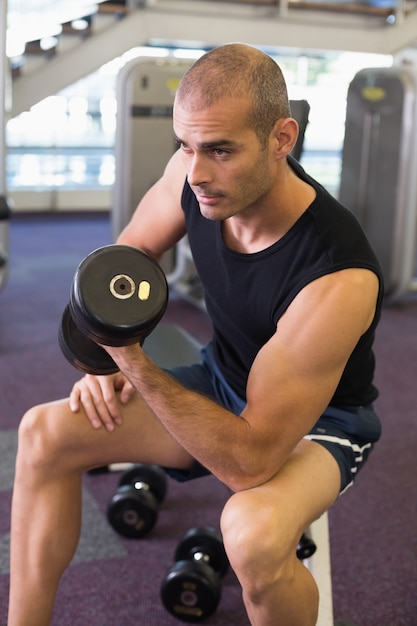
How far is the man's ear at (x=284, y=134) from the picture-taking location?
1.20m

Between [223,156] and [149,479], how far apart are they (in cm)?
111

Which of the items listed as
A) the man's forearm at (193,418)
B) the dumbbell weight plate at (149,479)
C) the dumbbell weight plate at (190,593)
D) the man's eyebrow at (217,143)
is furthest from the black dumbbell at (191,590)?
the man's eyebrow at (217,143)

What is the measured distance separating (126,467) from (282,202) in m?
1.23

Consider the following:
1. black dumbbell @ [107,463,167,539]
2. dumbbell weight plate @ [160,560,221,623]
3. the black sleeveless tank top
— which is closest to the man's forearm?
the black sleeveless tank top

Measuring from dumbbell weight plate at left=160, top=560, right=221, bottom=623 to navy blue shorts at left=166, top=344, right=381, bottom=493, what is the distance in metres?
0.24

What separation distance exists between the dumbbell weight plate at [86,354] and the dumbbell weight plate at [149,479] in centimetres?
84

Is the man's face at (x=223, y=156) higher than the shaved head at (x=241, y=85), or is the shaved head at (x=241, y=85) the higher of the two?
the shaved head at (x=241, y=85)

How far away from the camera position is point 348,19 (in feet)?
21.9

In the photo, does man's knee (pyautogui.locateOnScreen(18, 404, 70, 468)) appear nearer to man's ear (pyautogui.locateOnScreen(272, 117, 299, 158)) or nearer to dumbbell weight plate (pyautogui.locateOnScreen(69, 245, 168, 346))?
dumbbell weight plate (pyautogui.locateOnScreen(69, 245, 168, 346))

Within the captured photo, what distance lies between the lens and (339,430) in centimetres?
141

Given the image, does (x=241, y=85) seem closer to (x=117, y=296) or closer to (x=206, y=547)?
(x=117, y=296)

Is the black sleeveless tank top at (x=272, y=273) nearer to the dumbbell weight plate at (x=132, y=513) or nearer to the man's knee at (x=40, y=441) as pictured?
the man's knee at (x=40, y=441)

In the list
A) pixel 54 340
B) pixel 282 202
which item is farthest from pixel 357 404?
pixel 54 340

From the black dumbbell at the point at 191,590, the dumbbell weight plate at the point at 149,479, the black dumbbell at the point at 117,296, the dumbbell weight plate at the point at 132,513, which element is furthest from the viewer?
the dumbbell weight plate at the point at 149,479
